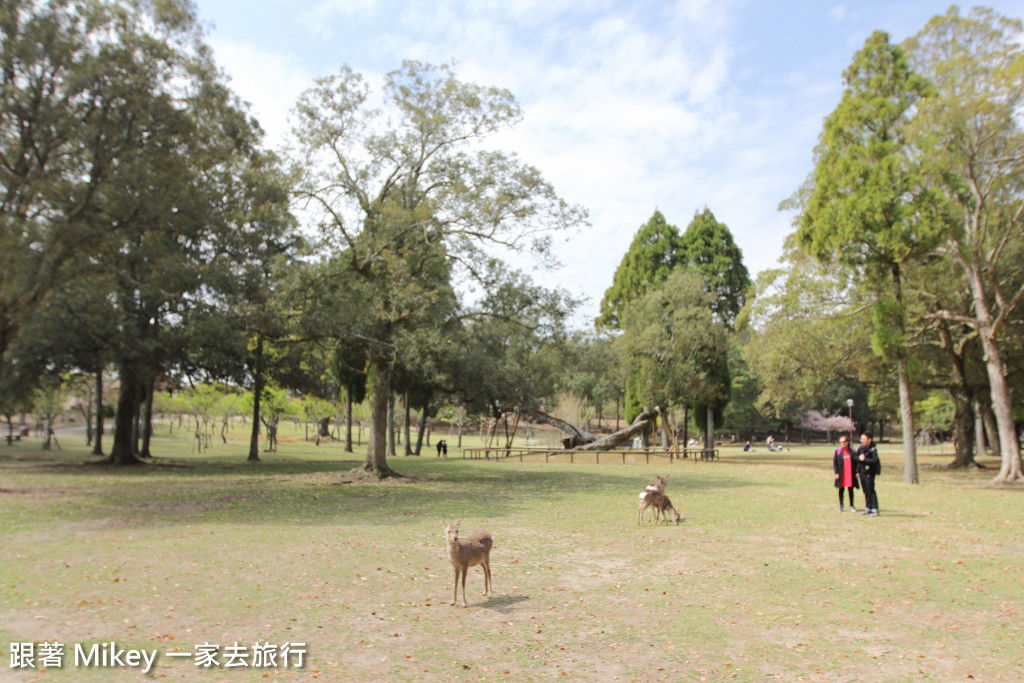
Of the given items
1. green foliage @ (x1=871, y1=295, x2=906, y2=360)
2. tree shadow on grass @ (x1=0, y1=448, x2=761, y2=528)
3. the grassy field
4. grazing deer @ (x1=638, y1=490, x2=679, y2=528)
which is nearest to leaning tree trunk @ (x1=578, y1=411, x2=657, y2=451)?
tree shadow on grass @ (x1=0, y1=448, x2=761, y2=528)

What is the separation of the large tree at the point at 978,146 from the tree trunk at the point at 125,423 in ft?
98.3

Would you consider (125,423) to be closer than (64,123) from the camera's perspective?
No

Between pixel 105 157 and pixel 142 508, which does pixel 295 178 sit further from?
pixel 142 508

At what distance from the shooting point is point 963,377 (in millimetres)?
26891

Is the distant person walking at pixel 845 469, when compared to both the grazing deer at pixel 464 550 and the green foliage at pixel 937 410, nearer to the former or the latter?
the grazing deer at pixel 464 550

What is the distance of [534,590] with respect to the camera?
293 inches

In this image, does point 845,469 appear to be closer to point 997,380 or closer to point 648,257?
point 997,380

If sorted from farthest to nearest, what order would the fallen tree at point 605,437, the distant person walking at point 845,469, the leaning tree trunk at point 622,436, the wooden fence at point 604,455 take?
1. the leaning tree trunk at point 622,436
2. the fallen tree at point 605,437
3. the wooden fence at point 604,455
4. the distant person walking at point 845,469

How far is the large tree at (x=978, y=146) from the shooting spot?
19281 mm

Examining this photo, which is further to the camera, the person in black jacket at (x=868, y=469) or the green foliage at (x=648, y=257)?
the green foliage at (x=648, y=257)

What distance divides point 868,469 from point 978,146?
12.8 metres

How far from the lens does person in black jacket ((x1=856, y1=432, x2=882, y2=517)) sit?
515 inches

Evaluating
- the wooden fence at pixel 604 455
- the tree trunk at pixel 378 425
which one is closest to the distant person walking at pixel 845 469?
the tree trunk at pixel 378 425

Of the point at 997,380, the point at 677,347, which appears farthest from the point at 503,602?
the point at 677,347
